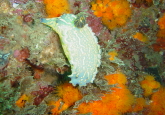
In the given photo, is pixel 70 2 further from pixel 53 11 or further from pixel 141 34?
pixel 141 34

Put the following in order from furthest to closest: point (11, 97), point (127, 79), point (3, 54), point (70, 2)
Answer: point (127, 79) < point (70, 2) < point (11, 97) < point (3, 54)

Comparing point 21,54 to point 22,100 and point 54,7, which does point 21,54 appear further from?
point 54,7

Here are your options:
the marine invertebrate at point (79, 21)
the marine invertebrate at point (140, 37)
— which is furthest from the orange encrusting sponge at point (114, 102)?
the marine invertebrate at point (79, 21)

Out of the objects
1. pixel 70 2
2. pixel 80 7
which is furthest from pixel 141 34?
pixel 70 2

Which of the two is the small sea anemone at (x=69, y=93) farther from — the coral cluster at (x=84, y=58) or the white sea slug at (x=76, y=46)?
the white sea slug at (x=76, y=46)

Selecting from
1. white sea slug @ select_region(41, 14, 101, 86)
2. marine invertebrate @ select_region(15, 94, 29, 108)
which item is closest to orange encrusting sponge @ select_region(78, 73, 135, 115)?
white sea slug @ select_region(41, 14, 101, 86)
